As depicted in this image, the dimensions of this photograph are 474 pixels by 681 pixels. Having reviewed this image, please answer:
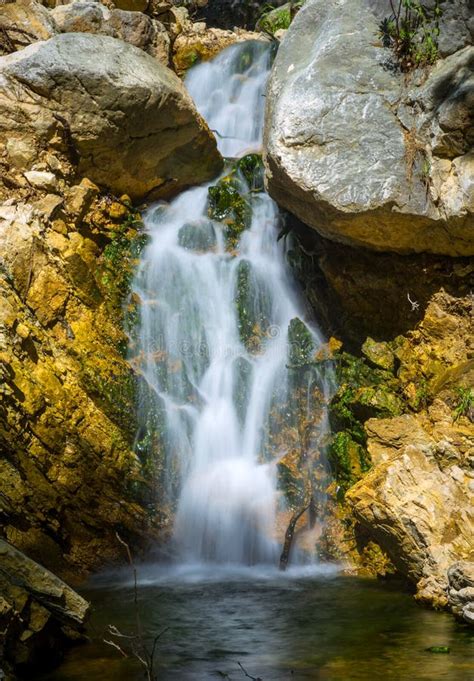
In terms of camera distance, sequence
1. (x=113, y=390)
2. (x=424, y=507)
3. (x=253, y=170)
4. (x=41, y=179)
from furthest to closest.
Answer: (x=253, y=170)
(x=41, y=179)
(x=113, y=390)
(x=424, y=507)

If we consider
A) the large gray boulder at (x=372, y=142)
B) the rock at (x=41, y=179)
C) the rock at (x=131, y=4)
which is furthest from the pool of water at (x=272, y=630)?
the rock at (x=131, y=4)

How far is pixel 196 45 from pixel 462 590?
9760 mm

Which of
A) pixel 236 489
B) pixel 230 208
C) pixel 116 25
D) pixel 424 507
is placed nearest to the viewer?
pixel 424 507

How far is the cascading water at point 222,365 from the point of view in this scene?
6.83m

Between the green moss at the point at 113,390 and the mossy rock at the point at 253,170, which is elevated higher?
the mossy rock at the point at 253,170

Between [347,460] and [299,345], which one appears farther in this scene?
[299,345]

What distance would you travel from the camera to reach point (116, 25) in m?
10.0

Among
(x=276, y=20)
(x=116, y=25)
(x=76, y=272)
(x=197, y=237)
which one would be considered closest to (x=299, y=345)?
(x=197, y=237)

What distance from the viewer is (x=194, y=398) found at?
7539mm

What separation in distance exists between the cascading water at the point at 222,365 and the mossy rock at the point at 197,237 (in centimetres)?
1

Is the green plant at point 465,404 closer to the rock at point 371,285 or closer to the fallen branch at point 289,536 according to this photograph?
the rock at point 371,285

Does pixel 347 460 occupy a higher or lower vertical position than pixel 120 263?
lower

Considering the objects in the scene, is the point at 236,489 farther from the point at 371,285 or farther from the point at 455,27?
the point at 455,27

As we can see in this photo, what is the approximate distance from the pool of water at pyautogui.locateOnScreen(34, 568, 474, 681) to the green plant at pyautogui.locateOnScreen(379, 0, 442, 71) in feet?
15.3
